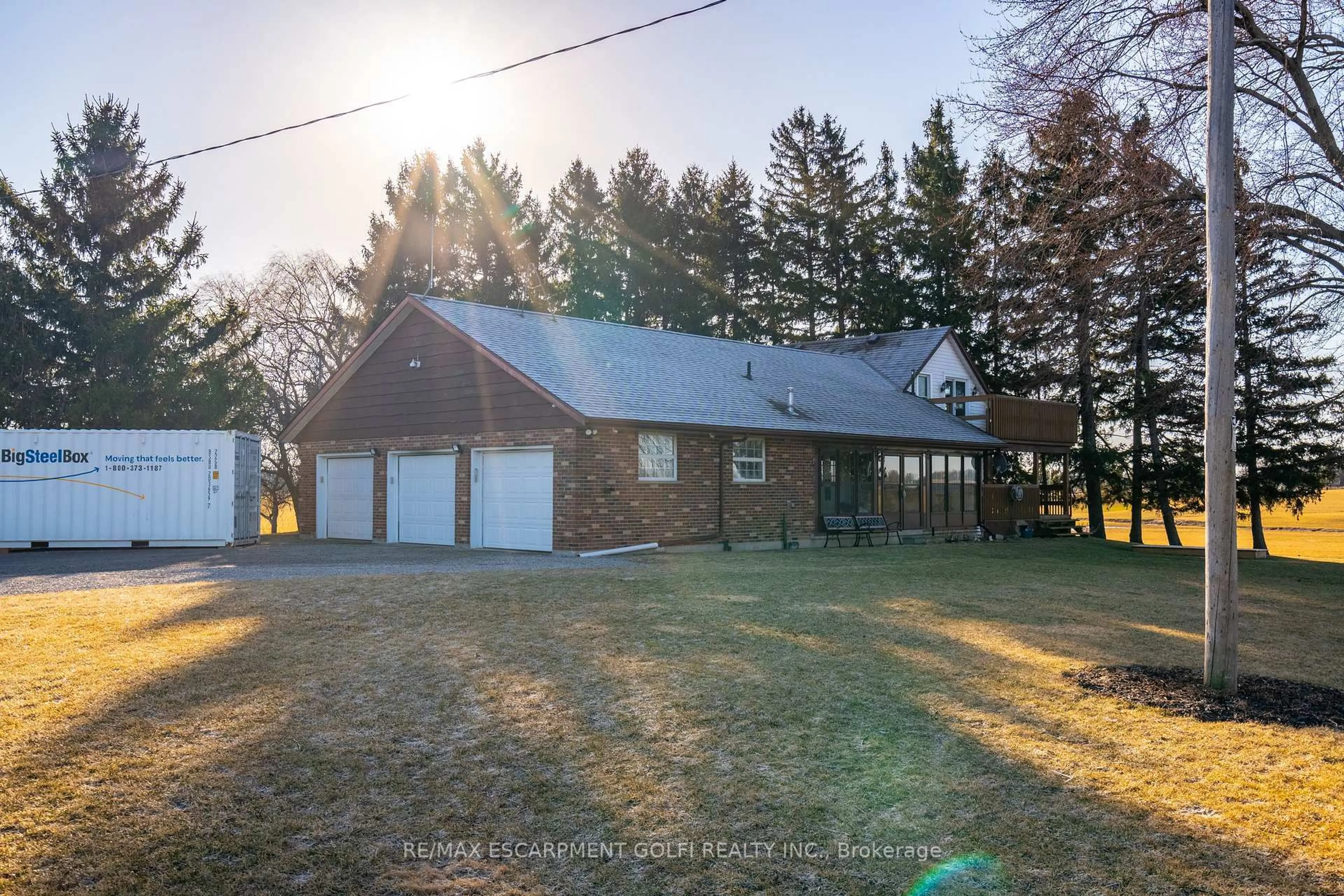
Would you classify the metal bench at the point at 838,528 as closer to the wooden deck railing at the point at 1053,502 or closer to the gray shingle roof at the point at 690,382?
the gray shingle roof at the point at 690,382

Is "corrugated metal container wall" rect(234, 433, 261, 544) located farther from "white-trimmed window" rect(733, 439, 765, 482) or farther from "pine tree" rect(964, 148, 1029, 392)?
"pine tree" rect(964, 148, 1029, 392)

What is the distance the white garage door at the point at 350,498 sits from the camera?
904 inches

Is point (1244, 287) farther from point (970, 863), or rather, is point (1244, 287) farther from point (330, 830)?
point (330, 830)

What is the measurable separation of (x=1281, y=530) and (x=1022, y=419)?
26.6 m

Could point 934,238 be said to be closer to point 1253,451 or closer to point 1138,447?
point 1138,447

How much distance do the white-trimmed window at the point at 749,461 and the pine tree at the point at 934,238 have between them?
2001cm

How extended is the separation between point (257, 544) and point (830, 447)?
13684mm

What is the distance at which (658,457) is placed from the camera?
19531 millimetres

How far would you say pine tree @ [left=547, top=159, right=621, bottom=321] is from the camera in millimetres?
45969

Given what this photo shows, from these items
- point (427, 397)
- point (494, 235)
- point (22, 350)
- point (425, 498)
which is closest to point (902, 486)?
point (425, 498)

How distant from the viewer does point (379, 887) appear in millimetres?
3883

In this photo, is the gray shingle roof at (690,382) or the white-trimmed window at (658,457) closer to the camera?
the white-trimmed window at (658,457)

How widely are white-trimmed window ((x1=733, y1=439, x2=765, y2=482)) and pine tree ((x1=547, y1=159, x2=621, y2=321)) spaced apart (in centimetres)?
2527

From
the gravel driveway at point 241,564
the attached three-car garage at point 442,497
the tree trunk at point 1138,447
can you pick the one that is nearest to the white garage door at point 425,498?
the attached three-car garage at point 442,497
